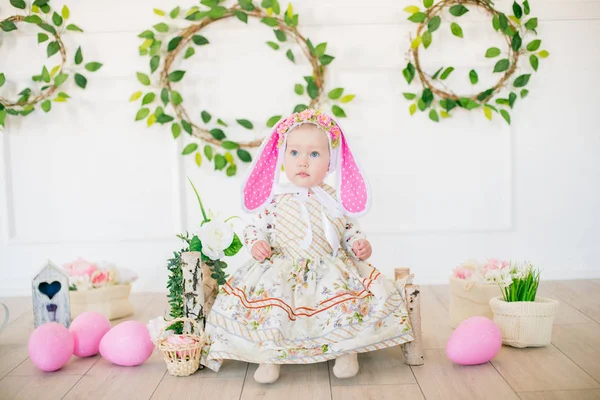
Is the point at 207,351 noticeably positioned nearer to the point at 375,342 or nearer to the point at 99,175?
the point at 375,342

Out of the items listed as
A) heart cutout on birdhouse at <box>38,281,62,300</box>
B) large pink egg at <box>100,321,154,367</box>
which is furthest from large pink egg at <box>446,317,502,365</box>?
heart cutout on birdhouse at <box>38,281,62,300</box>

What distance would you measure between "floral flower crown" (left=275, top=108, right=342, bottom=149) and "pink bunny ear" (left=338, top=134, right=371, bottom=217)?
0.06m

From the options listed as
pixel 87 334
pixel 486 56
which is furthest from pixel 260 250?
pixel 486 56

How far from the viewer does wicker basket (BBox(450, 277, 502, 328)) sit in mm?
2750

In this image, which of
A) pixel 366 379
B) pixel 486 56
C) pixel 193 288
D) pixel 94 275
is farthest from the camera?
pixel 486 56

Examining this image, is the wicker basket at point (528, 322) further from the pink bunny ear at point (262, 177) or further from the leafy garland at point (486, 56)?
the leafy garland at point (486, 56)

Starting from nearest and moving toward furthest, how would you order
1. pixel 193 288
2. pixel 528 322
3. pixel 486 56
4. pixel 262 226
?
pixel 193 288 → pixel 528 322 → pixel 262 226 → pixel 486 56

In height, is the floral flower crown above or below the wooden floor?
above

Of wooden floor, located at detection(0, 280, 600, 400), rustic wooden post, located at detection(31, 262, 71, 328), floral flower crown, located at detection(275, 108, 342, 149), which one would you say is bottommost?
wooden floor, located at detection(0, 280, 600, 400)

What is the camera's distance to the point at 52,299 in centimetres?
277

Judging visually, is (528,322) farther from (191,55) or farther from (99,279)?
(191,55)

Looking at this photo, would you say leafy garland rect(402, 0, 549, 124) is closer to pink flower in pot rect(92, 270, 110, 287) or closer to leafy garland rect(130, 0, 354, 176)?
leafy garland rect(130, 0, 354, 176)

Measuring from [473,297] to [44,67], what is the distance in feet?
8.05

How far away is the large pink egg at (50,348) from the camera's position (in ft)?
7.57
